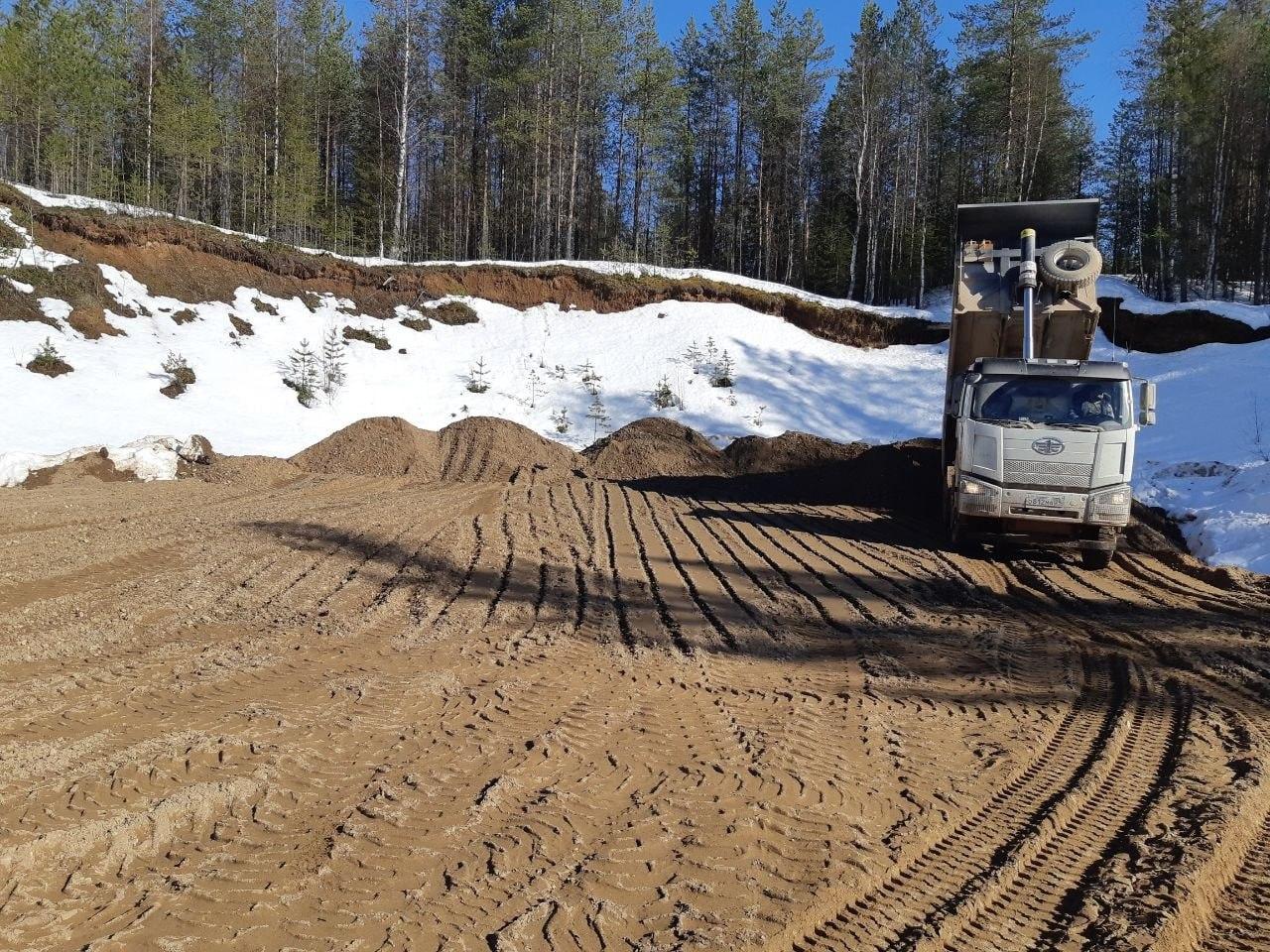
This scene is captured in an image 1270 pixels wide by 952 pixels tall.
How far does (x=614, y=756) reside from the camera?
414 cm

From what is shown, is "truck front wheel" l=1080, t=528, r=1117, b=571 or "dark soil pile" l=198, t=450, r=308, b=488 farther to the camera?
"dark soil pile" l=198, t=450, r=308, b=488

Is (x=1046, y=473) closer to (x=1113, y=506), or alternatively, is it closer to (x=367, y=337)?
(x=1113, y=506)

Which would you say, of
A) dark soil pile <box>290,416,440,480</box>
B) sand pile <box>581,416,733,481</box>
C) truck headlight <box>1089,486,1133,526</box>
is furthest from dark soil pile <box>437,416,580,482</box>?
truck headlight <box>1089,486,1133,526</box>

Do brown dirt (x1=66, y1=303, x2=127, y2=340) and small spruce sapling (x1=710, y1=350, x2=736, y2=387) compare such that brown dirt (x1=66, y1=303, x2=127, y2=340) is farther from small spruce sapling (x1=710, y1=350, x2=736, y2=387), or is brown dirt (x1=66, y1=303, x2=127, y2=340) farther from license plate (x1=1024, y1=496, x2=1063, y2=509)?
license plate (x1=1024, y1=496, x2=1063, y2=509)

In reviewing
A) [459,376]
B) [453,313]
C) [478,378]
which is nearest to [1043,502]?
[478,378]

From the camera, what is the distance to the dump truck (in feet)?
28.2

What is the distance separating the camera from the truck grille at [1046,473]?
8.59m

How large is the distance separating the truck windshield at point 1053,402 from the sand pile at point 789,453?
21.6 feet

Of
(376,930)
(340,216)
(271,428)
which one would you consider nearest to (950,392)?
(376,930)

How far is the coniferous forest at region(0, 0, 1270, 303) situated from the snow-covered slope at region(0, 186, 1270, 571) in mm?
7683

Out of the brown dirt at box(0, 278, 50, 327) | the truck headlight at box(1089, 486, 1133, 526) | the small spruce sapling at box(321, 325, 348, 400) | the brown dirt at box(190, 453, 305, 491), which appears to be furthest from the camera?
the small spruce sapling at box(321, 325, 348, 400)

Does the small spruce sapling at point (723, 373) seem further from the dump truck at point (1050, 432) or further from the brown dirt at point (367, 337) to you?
the dump truck at point (1050, 432)

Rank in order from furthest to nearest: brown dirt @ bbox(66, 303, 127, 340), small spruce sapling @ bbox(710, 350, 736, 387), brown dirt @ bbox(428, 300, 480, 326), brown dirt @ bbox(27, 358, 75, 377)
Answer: brown dirt @ bbox(428, 300, 480, 326)
small spruce sapling @ bbox(710, 350, 736, 387)
brown dirt @ bbox(66, 303, 127, 340)
brown dirt @ bbox(27, 358, 75, 377)

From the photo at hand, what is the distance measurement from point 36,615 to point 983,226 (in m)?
13.3
